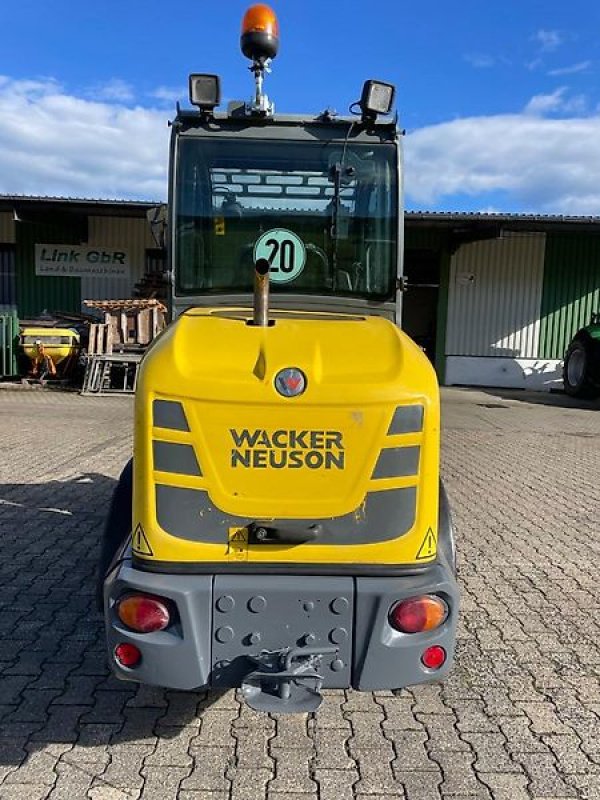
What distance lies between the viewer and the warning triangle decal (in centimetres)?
242

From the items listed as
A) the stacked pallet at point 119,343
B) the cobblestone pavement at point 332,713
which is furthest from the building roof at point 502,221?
the cobblestone pavement at point 332,713

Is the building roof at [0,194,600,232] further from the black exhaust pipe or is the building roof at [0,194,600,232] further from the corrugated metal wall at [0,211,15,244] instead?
the black exhaust pipe

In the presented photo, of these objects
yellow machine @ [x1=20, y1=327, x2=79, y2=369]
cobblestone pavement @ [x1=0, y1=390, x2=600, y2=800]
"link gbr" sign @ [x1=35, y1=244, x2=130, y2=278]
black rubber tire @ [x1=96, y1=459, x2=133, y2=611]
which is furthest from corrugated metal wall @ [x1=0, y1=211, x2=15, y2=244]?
black rubber tire @ [x1=96, y1=459, x2=133, y2=611]

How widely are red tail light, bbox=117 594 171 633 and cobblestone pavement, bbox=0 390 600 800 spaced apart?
62 centimetres

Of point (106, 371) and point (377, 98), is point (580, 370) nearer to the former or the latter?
point (106, 371)

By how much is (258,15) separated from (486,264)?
14.0 m

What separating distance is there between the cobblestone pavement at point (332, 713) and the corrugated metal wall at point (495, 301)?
12.0 meters

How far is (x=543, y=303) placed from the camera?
16906mm

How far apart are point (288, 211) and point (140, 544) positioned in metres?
1.98

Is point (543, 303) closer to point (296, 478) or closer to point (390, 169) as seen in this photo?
point (390, 169)

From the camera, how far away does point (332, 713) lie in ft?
9.53

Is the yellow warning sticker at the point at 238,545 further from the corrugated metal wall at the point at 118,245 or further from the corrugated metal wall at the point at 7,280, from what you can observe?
the corrugated metal wall at the point at 7,280

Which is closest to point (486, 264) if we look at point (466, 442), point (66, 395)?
point (466, 442)

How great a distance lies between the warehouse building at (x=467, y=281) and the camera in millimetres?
16484
